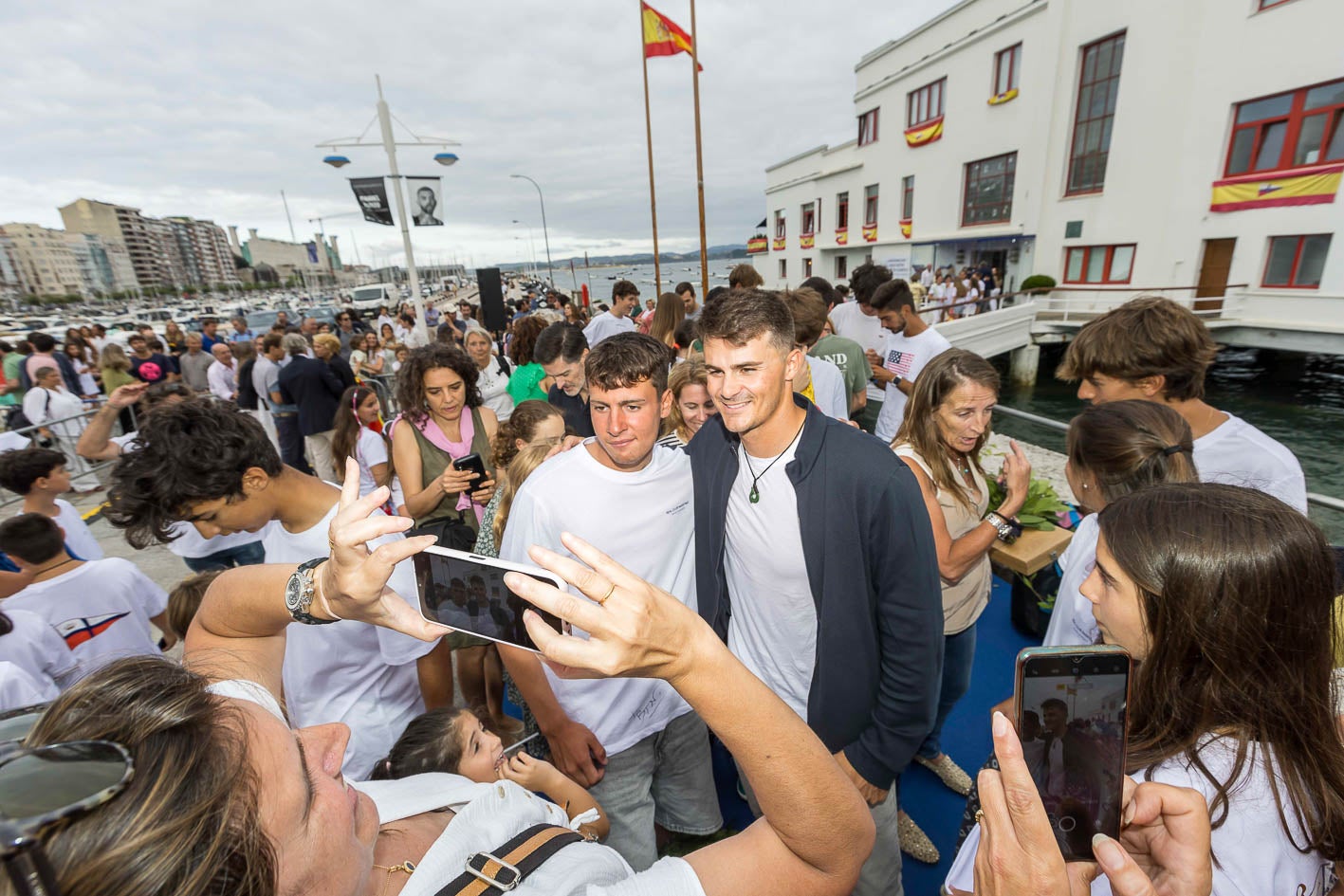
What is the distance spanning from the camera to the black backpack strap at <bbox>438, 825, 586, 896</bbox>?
3.30 feet

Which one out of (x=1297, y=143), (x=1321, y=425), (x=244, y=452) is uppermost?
(x=1297, y=143)

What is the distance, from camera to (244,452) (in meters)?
1.91

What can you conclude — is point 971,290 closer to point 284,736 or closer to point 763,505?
point 763,505

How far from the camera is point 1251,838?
1.14m

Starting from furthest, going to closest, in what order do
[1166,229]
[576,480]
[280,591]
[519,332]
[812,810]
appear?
[1166,229] → [519,332] → [576,480] → [280,591] → [812,810]

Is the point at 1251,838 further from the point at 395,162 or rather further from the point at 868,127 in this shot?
the point at 868,127

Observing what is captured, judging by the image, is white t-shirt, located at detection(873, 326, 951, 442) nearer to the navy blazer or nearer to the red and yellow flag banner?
the navy blazer

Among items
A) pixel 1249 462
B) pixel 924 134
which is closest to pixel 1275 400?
pixel 924 134

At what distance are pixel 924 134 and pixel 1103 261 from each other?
34.6 ft

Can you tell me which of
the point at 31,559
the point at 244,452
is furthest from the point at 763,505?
the point at 31,559

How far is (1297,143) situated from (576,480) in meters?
22.6

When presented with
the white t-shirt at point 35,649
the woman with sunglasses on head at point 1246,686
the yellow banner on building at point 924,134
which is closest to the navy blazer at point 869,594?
the woman with sunglasses on head at point 1246,686

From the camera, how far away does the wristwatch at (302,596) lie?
4.45 ft

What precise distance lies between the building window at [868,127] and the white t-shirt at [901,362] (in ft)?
96.8
